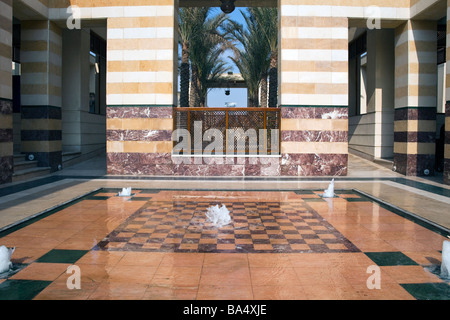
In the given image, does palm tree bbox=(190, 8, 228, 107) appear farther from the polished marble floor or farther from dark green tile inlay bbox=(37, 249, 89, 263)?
dark green tile inlay bbox=(37, 249, 89, 263)

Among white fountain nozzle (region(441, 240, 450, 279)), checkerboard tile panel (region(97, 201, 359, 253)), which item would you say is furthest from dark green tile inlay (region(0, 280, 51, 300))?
white fountain nozzle (region(441, 240, 450, 279))

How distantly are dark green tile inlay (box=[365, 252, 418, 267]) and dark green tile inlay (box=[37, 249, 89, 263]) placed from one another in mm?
3241

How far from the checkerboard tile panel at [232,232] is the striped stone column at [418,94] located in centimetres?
648

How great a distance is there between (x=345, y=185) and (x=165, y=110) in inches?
222

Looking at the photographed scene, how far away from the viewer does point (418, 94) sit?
11.4 metres

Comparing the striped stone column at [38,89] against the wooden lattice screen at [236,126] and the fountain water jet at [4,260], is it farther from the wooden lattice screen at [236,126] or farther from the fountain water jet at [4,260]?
A: the fountain water jet at [4,260]

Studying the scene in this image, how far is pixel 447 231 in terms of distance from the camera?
5094 mm

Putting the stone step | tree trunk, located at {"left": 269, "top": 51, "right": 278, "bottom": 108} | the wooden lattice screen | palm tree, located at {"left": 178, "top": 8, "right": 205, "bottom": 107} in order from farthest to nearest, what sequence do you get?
1. tree trunk, located at {"left": 269, "top": 51, "right": 278, "bottom": 108}
2. palm tree, located at {"left": 178, "top": 8, "right": 205, "bottom": 107}
3. the wooden lattice screen
4. the stone step

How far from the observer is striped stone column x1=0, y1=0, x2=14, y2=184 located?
9617 mm

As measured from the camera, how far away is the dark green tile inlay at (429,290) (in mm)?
3111

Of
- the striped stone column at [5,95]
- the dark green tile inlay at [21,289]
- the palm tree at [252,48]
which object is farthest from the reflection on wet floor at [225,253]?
the palm tree at [252,48]

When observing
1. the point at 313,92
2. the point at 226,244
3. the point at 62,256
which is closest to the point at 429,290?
the point at 226,244

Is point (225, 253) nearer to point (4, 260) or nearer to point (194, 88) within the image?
point (4, 260)

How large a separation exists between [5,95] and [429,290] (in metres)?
10.3
